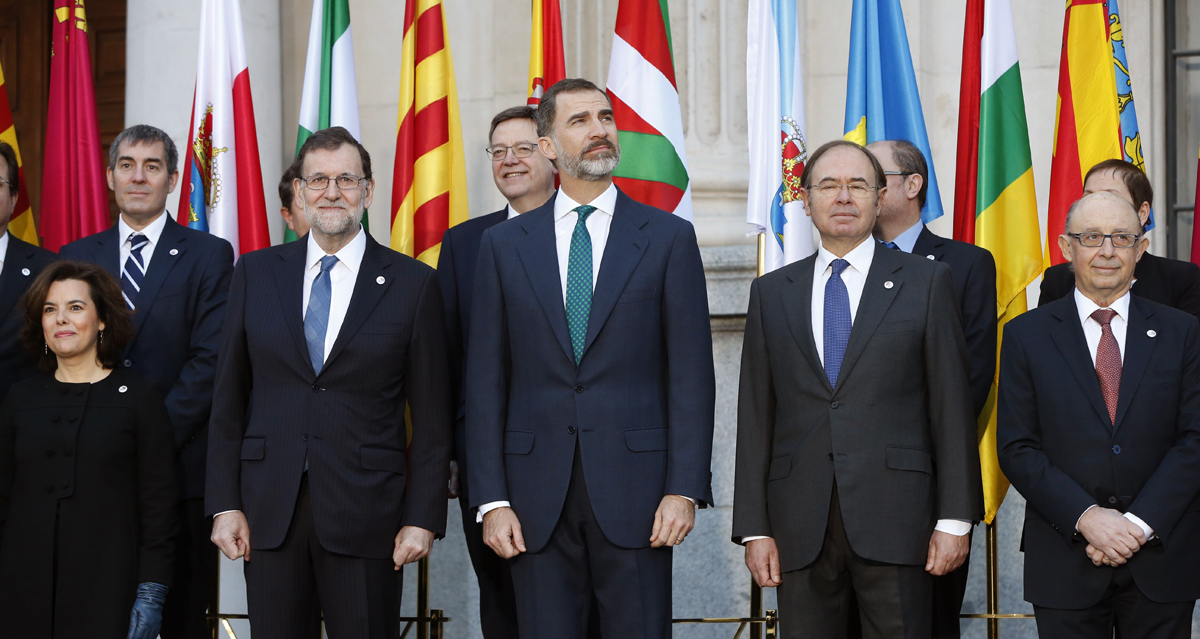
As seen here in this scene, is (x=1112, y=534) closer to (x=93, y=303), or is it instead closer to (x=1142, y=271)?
(x=1142, y=271)

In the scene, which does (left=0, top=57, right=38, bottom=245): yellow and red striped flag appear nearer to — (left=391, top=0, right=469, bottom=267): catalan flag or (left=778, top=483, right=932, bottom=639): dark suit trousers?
(left=391, top=0, right=469, bottom=267): catalan flag

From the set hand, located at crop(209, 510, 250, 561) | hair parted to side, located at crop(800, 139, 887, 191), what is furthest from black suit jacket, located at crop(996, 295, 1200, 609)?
hand, located at crop(209, 510, 250, 561)

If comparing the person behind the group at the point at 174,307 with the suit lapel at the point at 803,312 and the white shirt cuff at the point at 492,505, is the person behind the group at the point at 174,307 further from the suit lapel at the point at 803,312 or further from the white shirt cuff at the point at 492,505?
the suit lapel at the point at 803,312

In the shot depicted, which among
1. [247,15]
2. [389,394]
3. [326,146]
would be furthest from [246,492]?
[247,15]

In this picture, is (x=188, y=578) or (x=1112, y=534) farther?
(x=188, y=578)

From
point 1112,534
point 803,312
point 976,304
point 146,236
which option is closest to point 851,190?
point 803,312

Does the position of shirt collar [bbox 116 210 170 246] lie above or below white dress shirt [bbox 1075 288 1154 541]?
above

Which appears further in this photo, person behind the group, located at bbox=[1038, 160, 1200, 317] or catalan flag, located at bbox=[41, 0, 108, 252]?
catalan flag, located at bbox=[41, 0, 108, 252]

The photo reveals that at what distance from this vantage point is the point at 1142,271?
161 inches

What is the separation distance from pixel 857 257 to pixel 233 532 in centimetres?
188

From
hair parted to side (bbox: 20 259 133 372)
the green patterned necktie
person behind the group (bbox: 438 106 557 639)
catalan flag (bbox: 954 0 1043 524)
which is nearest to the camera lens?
the green patterned necktie

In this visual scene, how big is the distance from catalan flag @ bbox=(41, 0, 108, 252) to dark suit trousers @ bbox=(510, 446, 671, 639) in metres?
2.94

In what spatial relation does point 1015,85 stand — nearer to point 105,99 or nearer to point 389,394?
point 389,394

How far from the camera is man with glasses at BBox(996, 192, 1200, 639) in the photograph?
3279 mm
